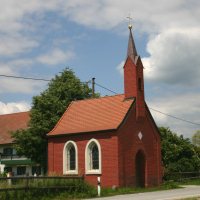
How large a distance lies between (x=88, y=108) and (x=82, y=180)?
10905 mm

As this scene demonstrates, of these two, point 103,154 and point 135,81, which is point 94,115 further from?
point 135,81

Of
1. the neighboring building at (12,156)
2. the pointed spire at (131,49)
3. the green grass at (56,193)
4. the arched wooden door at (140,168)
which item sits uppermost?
the pointed spire at (131,49)

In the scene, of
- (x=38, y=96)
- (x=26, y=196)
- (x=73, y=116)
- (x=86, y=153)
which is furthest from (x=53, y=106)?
(x=26, y=196)

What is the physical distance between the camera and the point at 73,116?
1459 inches

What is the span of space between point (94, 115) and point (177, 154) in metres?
15.3

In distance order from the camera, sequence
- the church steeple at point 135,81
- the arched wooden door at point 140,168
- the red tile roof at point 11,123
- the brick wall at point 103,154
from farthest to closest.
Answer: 1. the red tile roof at point 11,123
2. the arched wooden door at point 140,168
3. the church steeple at point 135,81
4. the brick wall at point 103,154

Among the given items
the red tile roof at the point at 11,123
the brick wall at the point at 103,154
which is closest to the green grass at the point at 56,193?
the brick wall at the point at 103,154

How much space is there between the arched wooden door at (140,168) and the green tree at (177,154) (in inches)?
337

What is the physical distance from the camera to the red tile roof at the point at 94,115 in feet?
110

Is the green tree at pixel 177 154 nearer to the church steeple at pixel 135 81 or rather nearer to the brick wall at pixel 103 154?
the church steeple at pixel 135 81

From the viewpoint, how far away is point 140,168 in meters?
35.2

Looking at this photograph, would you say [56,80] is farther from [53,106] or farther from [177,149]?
[177,149]

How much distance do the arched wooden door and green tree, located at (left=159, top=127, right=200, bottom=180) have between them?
856 centimetres

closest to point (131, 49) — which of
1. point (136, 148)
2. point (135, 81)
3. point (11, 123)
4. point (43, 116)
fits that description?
point (135, 81)
